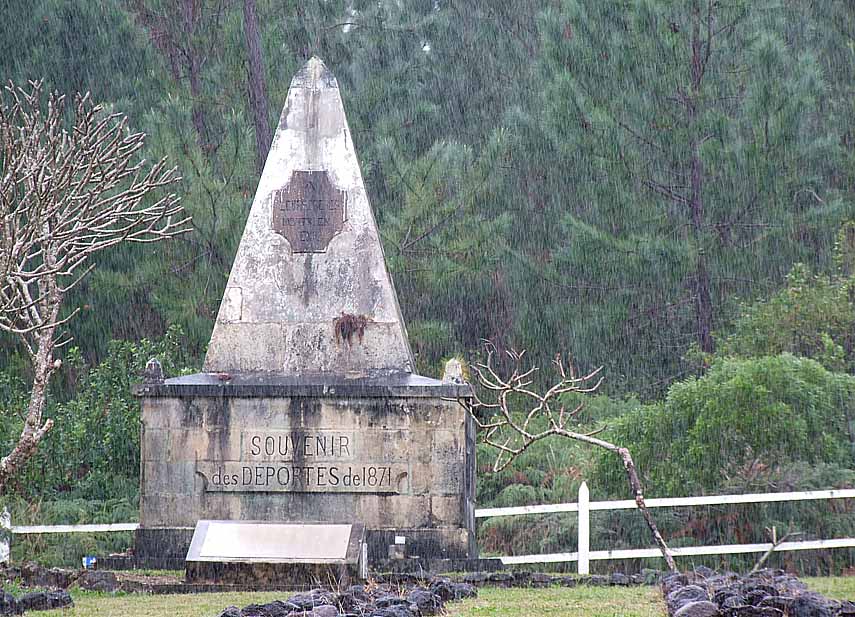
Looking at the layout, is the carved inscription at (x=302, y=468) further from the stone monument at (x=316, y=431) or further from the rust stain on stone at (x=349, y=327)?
the rust stain on stone at (x=349, y=327)

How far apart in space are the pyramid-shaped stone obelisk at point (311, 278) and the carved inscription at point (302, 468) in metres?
0.84

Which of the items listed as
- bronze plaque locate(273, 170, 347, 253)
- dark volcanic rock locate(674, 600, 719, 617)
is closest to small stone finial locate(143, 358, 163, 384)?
bronze plaque locate(273, 170, 347, 253)

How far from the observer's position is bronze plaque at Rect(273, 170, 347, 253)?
527 inches

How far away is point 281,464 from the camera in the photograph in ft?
40.7

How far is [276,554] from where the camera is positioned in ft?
33.6

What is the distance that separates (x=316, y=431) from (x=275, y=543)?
217cm

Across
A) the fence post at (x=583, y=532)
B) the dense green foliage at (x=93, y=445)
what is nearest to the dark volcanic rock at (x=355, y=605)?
the fence post at (x=583, y=532)

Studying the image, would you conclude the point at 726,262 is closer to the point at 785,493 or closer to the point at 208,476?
the point at 785,493

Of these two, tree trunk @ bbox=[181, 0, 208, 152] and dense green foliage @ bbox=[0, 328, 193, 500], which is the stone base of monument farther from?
tree trunk @ bbox=[181, 0, 208, 152]

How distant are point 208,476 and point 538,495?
531 cm

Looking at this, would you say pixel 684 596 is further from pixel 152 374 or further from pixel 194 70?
pixel 194 70

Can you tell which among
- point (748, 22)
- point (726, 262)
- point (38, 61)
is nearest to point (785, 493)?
point (726, 262)

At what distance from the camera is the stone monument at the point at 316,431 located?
1230 centimetres

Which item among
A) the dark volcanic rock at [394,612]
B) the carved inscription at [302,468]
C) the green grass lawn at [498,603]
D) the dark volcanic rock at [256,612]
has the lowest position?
the green grass lawn at [498,603]
